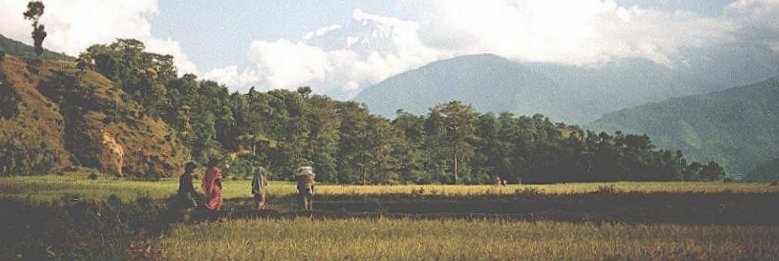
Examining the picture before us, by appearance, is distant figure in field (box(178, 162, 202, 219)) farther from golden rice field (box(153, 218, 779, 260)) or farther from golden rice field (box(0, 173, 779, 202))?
golden rice field (box(0, 173, 779, 202))

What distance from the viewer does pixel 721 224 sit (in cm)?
1961

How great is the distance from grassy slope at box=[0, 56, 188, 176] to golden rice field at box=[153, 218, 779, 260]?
79.0 metres

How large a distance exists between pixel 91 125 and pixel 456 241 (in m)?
98.5

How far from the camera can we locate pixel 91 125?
330ft

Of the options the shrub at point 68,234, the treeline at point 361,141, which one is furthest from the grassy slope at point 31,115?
the shrub at point 68,234

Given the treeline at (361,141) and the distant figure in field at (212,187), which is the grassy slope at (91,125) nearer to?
the treeline at (361,141)

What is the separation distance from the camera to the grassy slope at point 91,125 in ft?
294

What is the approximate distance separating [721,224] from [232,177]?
8764cm

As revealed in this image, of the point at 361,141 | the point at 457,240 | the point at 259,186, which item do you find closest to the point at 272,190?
the point at 259,186

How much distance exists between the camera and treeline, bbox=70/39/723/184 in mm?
109250

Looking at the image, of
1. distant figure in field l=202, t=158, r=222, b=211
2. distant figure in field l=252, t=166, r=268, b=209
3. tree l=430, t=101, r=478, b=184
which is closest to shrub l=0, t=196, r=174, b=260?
distant figure in field l=202, t=158, r=222, b=211

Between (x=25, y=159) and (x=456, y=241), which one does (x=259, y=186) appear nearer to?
(x=456, y=241)

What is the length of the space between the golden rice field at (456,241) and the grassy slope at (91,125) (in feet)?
259

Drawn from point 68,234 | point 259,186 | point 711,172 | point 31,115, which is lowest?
point 68,234
